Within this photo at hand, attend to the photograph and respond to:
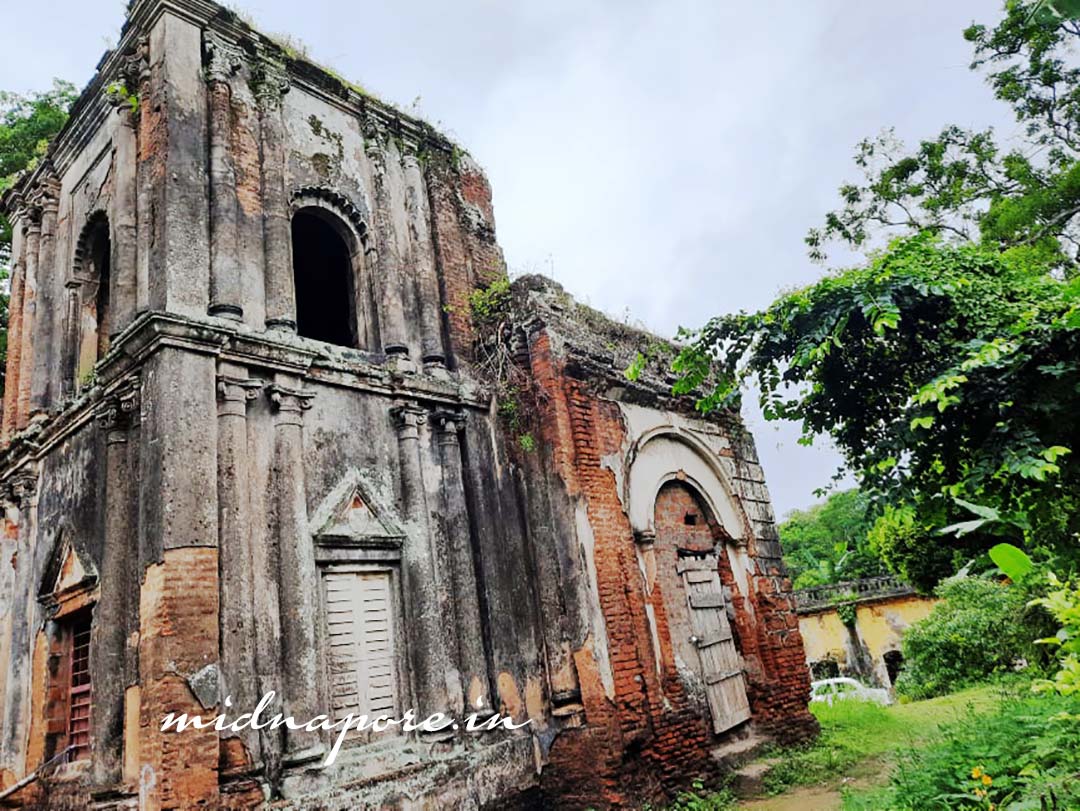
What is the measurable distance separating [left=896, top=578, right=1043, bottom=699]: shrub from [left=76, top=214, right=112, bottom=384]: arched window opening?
1551 cm

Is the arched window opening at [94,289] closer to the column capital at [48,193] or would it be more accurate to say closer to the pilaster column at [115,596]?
the column capital at [48,193]

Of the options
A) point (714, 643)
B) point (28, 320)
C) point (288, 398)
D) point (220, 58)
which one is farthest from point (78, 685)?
point (714, 643)

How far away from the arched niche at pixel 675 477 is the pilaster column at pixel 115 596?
488 centimetres

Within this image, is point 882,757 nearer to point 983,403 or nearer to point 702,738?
point 702,738

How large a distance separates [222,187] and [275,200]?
23.1 inches

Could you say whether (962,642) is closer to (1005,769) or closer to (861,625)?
(861,625)

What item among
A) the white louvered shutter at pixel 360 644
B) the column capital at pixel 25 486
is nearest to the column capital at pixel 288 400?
the white louvered shutter at pixel 360 644

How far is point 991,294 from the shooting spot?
6.60m

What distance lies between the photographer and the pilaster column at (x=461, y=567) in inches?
291

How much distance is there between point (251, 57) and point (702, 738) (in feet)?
28.3

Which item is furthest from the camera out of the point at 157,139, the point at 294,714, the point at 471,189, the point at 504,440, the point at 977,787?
the point at 471,189

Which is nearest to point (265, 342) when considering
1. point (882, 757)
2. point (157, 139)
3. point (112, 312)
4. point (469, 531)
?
point (112, 312)

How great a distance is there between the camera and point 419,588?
23.9 feet

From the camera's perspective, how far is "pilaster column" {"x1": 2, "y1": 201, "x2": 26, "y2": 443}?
9291 mm
